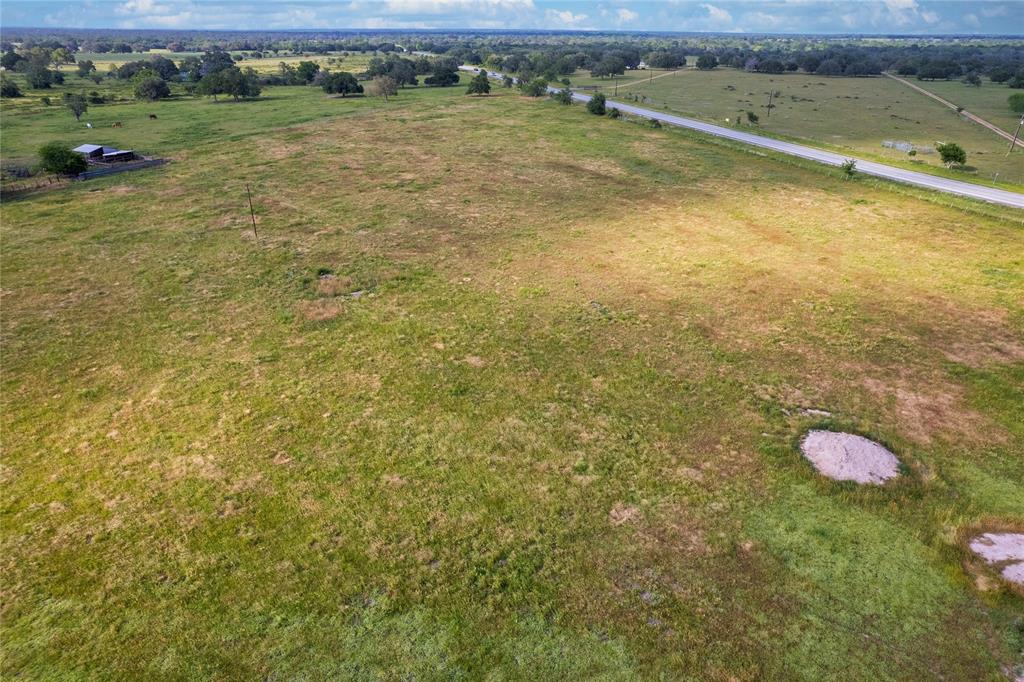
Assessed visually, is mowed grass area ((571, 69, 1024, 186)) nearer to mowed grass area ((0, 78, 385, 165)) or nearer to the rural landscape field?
the rural landscape field

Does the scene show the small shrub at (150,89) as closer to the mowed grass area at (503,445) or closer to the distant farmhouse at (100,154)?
the distant farmhouse at (100,154)

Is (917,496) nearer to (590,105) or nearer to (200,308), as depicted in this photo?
(200,308)

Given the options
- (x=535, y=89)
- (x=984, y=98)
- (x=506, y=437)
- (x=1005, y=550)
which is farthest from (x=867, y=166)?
(x=984, y=98)

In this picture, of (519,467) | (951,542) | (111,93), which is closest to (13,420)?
(519,467)

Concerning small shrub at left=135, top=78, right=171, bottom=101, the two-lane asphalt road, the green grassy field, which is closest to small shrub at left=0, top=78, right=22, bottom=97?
small shrub at left=135, top=78, right=171, bottom=101

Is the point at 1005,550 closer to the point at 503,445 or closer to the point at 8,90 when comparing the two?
the point at 503,445

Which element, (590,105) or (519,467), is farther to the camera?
(590,105)
